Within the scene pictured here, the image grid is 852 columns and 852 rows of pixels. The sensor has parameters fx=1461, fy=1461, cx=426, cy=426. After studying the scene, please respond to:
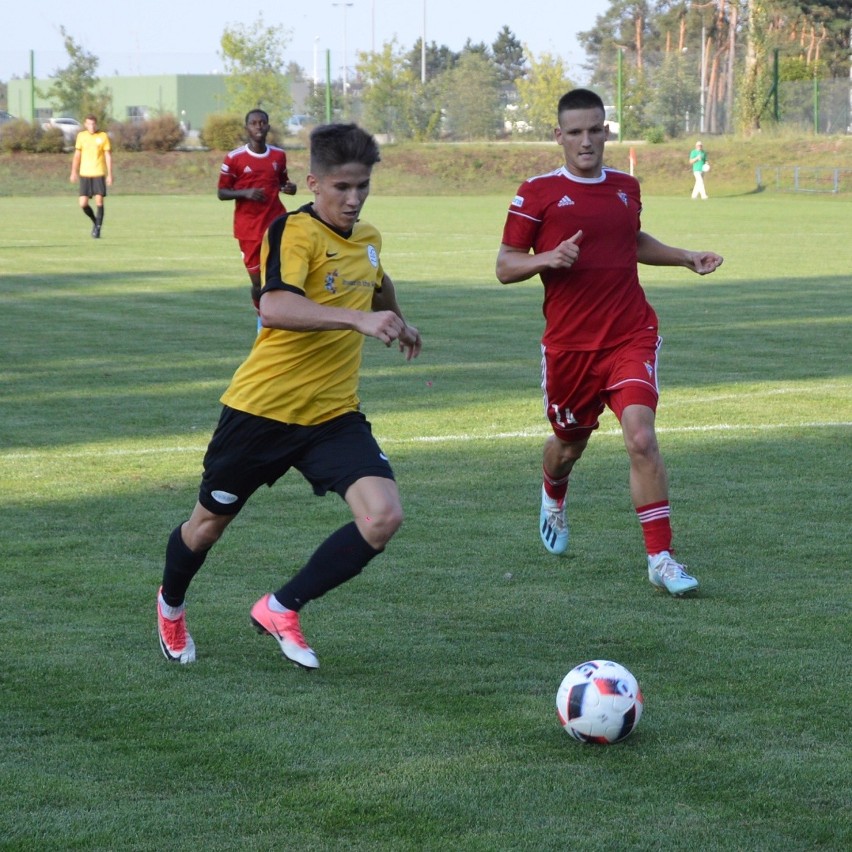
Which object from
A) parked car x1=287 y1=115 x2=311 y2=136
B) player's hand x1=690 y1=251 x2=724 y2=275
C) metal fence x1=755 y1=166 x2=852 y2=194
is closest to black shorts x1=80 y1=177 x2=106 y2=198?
player's hand x1=690 y1=251 x2=724 y2=275

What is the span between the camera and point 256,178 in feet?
48.6

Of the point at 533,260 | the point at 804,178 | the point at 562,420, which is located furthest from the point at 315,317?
the point at 804,178

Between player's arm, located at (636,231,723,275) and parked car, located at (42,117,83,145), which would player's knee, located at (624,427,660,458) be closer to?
player's arm, located at (636,231,723,275)

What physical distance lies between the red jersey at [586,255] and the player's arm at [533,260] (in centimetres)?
8

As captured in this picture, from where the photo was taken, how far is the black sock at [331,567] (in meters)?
4.79

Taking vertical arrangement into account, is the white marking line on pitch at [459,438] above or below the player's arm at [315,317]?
below

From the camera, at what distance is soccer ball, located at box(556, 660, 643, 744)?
4.03 meters

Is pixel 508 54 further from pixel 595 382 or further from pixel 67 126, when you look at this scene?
pixel 595 382

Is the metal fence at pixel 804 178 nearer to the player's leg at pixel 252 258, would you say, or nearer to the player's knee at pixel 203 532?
the player's leg at pixel 252 258

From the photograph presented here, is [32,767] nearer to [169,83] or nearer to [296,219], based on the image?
[296,219]

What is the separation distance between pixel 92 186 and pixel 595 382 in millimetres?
21227

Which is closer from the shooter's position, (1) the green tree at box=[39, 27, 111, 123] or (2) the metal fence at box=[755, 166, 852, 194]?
(2) the metal fence at box=[755, 166, 852, 194]

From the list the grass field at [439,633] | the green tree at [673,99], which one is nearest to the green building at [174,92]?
the green tree at [673,99]

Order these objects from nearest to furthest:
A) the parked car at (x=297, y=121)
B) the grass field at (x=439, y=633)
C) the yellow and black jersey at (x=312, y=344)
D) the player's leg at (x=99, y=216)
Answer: the grass field at (x=439, y=633) → the yellow and black jersey at (x=312, y=344) → the player's leg at (x=99, y=216) → the parked car at (x=297, y=121)
